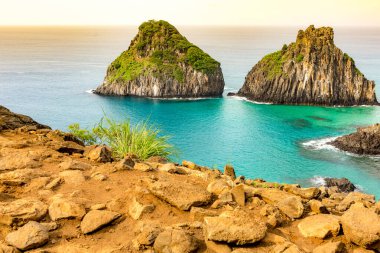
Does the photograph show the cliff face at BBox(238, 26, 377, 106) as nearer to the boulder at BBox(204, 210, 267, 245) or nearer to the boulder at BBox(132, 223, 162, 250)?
the boulder at BBox(204, 210, 267, 245)

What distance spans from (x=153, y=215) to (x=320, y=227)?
128 inches

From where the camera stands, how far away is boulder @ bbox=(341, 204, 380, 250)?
24.2ft

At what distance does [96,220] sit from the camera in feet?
26.6

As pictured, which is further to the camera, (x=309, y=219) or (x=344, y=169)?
(x=344, y=169)

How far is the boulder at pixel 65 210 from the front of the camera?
8.38m

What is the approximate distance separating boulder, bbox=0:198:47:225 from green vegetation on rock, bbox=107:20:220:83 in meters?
118

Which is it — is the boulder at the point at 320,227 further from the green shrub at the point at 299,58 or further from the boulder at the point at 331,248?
the green shrub at the point at 299,58

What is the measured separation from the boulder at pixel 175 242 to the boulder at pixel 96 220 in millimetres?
1353

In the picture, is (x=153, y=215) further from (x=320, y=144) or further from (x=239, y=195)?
(x=320, y=144)

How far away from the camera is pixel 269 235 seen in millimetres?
7672

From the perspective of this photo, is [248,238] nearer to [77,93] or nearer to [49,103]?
[49,103]

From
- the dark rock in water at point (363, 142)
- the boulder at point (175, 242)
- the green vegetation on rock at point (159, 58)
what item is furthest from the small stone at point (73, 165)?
the green vegetation on rock at point (159, 58)

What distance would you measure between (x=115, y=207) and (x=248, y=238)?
297 cm

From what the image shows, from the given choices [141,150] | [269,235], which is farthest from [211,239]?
[141,150]
